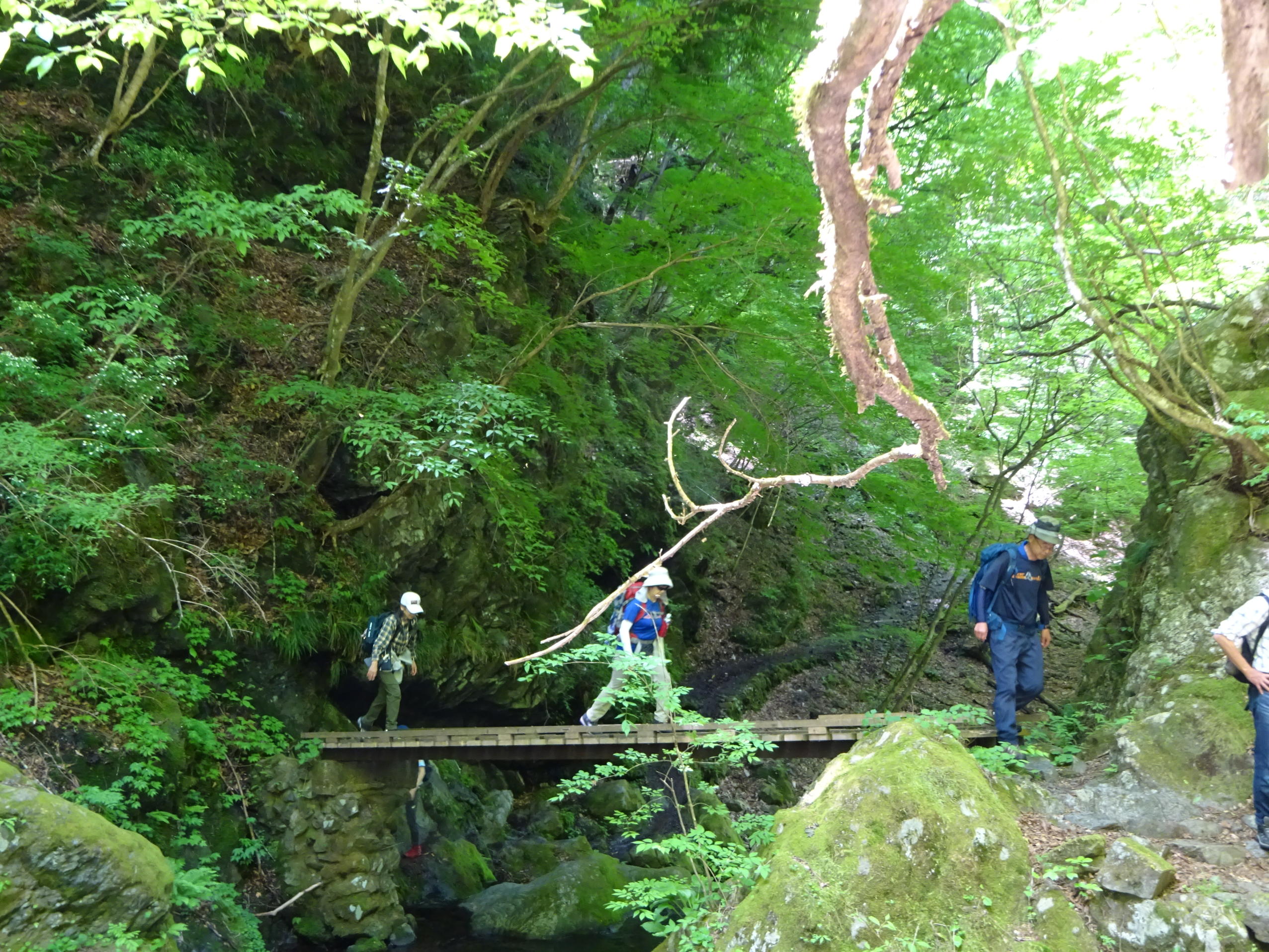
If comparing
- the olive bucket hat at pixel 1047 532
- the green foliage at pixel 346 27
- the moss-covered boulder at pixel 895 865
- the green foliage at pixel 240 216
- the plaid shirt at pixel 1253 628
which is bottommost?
the moss-covered boulder at pixel 895 865

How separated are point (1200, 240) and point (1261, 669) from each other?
4.97 metres

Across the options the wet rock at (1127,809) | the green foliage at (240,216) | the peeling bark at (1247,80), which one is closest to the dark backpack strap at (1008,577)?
the wet rock at (1127,809)

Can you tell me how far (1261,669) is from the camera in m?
4.16

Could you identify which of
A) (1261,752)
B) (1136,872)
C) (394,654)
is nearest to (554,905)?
(394,654)

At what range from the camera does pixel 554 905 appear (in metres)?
7.67

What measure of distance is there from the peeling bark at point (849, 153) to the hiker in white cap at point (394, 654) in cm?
612

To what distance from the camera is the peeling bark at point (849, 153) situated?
1.89 m

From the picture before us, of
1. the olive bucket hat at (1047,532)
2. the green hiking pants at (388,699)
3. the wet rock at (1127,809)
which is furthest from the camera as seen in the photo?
the green hiking pants at (388,699)

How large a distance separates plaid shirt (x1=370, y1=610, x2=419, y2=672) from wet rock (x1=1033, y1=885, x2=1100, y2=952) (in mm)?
5735

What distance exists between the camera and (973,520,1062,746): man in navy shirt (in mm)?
5898

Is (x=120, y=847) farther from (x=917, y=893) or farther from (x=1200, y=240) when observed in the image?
(x=1200, y=240)

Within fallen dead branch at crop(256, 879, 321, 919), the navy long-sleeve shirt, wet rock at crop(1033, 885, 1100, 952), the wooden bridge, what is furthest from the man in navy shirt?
fallen dead branch at crop(256, 879, 321, 919)

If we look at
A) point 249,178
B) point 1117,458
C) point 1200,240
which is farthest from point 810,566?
point 249,178

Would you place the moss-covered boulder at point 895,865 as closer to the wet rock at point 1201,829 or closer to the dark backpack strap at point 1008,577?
the wet rock at point 1201,829
